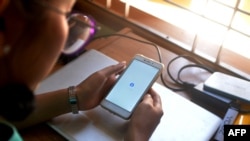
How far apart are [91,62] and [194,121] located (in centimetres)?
29

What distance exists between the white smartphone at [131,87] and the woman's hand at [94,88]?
16mm

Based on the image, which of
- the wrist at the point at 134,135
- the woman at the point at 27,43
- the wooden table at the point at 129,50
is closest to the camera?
the woman at the point at 27,43

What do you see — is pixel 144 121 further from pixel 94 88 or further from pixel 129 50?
pixel 129 50

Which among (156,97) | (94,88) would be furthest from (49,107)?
(156,97)

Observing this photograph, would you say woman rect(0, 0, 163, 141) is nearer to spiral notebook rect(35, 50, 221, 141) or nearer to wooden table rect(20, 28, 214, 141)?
spiral notebook rect(35, 50, 221, 141)

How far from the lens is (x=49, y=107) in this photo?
0.69 metres

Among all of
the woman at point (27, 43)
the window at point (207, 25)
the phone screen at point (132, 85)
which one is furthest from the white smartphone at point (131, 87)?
the woman at point (27, 43)

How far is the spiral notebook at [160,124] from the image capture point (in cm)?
68

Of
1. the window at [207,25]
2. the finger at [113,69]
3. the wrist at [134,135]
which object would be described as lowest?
the wrist at [134,135]

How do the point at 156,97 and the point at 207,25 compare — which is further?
the point at 207,25

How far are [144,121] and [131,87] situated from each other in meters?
0.09

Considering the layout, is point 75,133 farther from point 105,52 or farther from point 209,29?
point 209,29

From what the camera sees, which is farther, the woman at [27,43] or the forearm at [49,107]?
the forearm at [49,107]

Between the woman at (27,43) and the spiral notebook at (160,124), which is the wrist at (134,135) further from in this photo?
the woman at (27,43)
